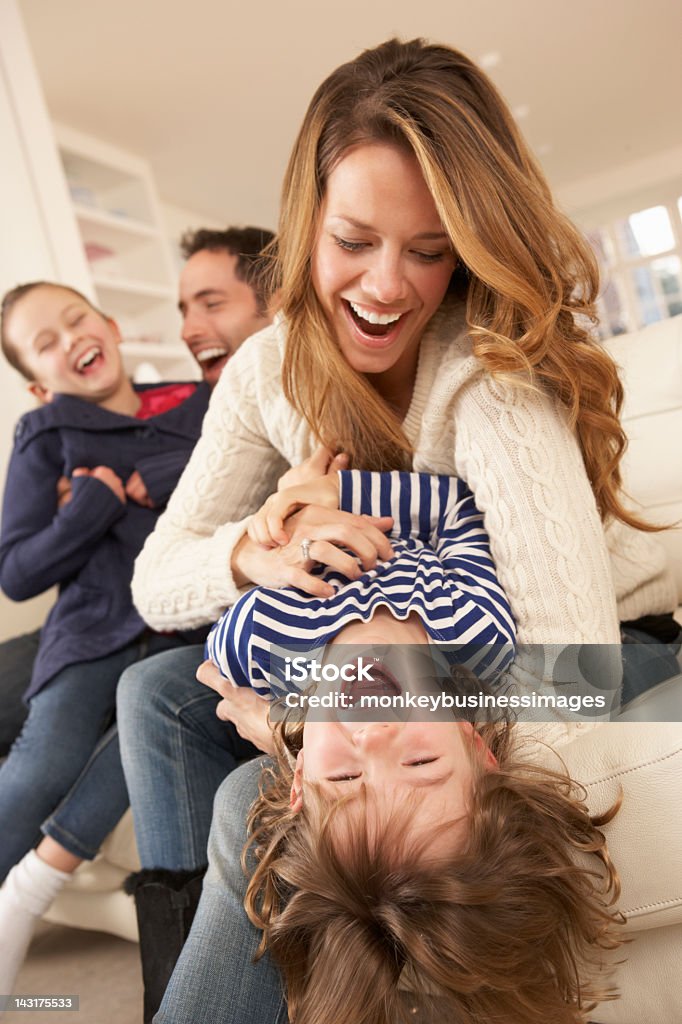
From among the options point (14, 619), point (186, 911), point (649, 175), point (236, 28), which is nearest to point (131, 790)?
point (186, 911)

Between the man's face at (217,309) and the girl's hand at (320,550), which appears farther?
the man's face at (217,309)

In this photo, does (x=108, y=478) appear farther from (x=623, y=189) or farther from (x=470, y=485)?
(x=623, y=189)

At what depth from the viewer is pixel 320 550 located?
890 millimetres

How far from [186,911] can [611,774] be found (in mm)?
493

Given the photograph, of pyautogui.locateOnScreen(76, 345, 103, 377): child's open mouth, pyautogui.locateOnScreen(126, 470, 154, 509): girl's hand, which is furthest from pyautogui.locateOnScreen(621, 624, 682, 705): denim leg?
pyautogui.locateOnScreen(76, 345, 103, 377): child's open mouth

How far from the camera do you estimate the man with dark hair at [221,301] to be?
1741 millimetres

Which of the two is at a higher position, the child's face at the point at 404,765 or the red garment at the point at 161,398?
the red garment at the point at 161,398

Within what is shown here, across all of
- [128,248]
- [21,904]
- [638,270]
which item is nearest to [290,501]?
[21,904]

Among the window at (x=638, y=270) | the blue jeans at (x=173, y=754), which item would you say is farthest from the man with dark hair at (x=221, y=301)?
the window at (x=638, y=270)

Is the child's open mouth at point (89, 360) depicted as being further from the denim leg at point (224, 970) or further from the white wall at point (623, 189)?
the white wall at point (623, 189)

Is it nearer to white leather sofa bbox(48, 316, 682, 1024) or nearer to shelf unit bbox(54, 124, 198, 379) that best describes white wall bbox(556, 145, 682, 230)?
shelf unit bbox(54, 124, 198, 379)

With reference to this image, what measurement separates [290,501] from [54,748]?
0.64 metres

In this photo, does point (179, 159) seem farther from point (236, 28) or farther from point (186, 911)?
point (186, 911)

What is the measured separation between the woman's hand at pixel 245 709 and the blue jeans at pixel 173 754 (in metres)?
0.12
